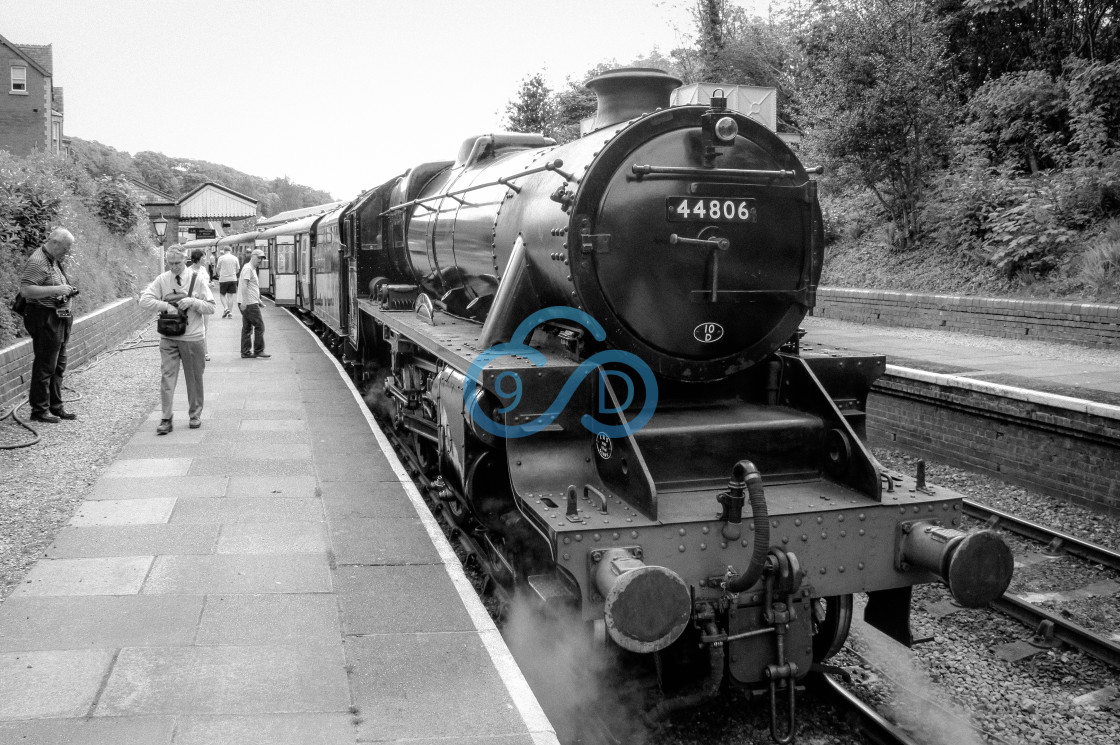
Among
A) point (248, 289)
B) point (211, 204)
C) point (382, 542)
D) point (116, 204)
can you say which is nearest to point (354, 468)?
point (382, 542)

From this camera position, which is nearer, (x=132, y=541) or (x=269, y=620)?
(x=269, y=620)

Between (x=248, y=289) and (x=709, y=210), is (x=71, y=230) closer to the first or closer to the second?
(x=248, y=289)

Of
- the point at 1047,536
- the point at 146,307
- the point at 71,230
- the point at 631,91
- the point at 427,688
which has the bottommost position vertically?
the point at 1047,536

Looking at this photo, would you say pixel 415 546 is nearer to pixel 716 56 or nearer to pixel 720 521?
pixel 720 521

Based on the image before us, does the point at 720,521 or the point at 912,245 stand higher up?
the point at 912,245

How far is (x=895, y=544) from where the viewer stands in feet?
13.1

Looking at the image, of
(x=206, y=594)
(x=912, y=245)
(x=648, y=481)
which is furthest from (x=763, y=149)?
(x=912, y=245)

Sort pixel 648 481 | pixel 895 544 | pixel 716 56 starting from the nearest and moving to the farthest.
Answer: pixel 648 481 → pixel 895 544 → pixel 716 56

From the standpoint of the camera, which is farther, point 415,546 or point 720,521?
point 415,546

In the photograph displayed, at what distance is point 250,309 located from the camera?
1343 centimetres

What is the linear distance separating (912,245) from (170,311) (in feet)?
49.7

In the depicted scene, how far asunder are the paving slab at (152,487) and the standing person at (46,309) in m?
2.46

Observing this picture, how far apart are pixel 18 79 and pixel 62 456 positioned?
41.3m
